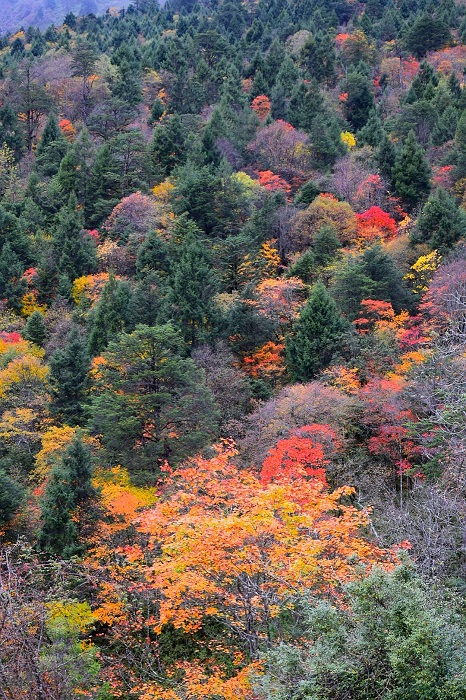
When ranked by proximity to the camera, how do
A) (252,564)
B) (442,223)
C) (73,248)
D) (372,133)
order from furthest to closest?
(372,133), (73,248), (442,223), (252,564)

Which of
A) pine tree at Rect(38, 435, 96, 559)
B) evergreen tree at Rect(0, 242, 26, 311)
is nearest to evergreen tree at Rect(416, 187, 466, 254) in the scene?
pine tree at Rect(38, 435, 96, 559)

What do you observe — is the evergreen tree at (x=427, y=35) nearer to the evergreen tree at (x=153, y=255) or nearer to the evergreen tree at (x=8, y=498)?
the evergreen tree at (x=153, y=255)

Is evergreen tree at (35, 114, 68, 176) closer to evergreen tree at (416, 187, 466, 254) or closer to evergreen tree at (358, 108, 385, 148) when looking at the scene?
evergreen tree at (358, 108, 385, 148)

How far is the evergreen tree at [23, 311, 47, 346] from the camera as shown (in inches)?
1422

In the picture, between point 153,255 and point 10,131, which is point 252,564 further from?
point 10,131

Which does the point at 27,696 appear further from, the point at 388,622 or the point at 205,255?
the point at 205,255

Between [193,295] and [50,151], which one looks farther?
[50,151]

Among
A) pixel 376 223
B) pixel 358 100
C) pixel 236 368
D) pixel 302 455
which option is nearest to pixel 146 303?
pixel 236 368

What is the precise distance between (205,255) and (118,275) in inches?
301

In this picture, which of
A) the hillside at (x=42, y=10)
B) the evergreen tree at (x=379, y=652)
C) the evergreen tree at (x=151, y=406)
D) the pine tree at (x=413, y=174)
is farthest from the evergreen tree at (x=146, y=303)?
the hillside at (x=42, y=10)

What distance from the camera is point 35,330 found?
36156 millimetres

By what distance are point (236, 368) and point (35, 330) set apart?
510 inches

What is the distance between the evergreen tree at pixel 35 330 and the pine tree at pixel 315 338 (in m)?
14.9

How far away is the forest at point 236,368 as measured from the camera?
1141cm
